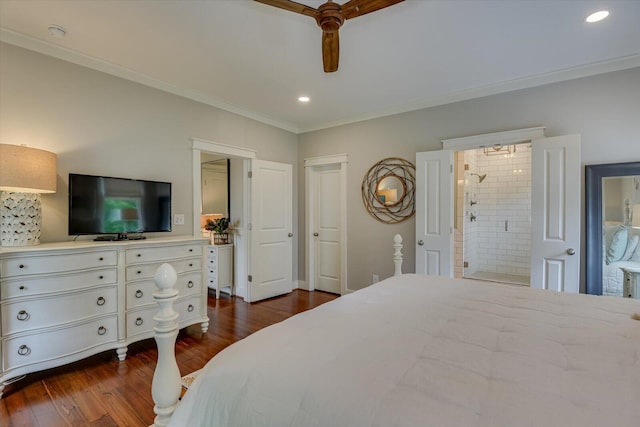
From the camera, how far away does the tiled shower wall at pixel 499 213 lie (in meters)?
5.45

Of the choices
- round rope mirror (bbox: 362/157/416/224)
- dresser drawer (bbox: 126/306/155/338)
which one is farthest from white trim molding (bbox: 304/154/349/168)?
dresser drawer (bbox: 126/306/155/338)

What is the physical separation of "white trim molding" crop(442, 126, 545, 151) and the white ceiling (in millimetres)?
461

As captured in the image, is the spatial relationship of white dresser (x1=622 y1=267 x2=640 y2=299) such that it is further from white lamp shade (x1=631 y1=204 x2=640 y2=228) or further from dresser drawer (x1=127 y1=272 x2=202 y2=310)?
dresser drawer (x1=127 y1=272 x2=202 y2=310)

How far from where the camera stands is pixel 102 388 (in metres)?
2.09

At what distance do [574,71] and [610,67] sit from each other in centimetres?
25

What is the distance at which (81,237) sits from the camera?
2.63 m

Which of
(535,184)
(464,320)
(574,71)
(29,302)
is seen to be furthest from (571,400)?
(574,71)

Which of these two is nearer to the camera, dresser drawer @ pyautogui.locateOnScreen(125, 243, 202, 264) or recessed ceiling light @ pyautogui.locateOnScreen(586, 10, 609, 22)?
recessed ceiling light @ pyautogui.locateOnScreen(586, 10, 609, 22)

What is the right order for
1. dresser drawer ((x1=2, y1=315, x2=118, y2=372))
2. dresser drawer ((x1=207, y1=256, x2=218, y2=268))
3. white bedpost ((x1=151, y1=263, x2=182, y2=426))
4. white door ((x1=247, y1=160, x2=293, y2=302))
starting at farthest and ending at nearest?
dresser drawer ((x1=207, y1=256, x2=218, y2=268)) → white door ((x1=247, y1=160, x2=293, y2=302)) → dresser drawer ((x1=2, y1=315, x2=118, y2=372)) → white bedpost ((x1=151, y1=263, x2=182, y2=426))

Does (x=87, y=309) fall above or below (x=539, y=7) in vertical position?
below

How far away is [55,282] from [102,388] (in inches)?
32.3

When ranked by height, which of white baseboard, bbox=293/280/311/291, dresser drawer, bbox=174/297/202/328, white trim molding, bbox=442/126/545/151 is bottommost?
white baseboard, bbox=293/280/311/291

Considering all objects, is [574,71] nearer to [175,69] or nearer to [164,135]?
[175,69]

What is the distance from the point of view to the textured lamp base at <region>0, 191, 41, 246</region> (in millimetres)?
2119
